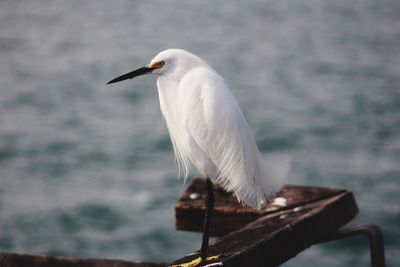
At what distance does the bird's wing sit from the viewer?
287 cm

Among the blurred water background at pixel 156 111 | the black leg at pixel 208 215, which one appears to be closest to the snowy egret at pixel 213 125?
the black leg at pixel 208 215

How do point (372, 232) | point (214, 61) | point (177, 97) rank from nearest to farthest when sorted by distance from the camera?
point (372, 232), point (177, 97), point (214, 61)

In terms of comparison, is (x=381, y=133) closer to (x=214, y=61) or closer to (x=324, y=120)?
(x=324, y=120)

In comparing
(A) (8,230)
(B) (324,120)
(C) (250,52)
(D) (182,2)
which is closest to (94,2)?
(D) (182,2)

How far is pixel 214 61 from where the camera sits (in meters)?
15.3

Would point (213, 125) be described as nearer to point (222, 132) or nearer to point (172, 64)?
point (222, 132)

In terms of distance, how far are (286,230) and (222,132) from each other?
578 millimetres

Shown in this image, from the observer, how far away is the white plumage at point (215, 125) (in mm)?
2873

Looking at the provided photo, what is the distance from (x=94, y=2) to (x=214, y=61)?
25.3 feet

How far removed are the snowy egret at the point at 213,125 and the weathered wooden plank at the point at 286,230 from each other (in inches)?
5.4

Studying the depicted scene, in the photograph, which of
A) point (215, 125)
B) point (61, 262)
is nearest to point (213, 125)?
point (215, 125)

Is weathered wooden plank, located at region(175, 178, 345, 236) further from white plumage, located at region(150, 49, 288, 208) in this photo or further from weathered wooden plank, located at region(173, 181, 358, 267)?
white plumage, located at region(150, 49, 288, 208)

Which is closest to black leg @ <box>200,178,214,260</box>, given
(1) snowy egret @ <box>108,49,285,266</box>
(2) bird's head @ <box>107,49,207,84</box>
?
(1) snowy egret @ <box>108,49,285,266</box>

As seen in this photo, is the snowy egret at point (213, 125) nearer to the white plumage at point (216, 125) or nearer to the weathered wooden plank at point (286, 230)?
the white plumage at point (216, 125)
